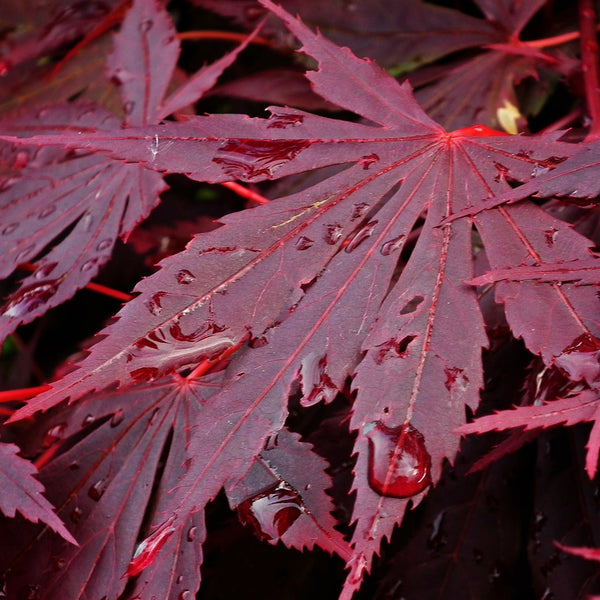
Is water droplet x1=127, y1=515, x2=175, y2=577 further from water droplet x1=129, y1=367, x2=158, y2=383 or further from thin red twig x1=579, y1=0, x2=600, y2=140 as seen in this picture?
thin red twig x1=579, y1=0, x2=600, y2=140

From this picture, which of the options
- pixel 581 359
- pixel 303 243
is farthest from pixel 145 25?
pixel 581 359

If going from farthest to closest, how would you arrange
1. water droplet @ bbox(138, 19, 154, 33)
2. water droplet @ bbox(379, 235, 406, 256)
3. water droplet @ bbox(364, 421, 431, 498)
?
1. water droplet @ bbox(138, 19, 154, 33)
2. water droplet @ bbox(379, 235, 406, 256)
3. water droplet @ bbox(364, 421, 431, 498)

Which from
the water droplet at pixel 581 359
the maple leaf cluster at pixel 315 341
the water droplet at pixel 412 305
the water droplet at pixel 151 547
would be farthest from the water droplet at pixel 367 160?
the water droplet at pixel 151 547

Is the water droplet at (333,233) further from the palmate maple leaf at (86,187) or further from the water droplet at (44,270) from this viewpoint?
the water droplet at (44,270)

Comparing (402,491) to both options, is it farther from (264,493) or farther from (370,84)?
(370,84)

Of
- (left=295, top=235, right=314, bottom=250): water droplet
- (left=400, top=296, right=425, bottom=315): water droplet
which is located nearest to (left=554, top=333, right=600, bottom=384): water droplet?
(left=400, top=296, right=425, bottom=315): water droplet

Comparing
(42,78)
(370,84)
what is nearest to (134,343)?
(370,84)

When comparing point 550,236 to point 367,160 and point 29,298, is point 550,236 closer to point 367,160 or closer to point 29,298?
point 367,160
